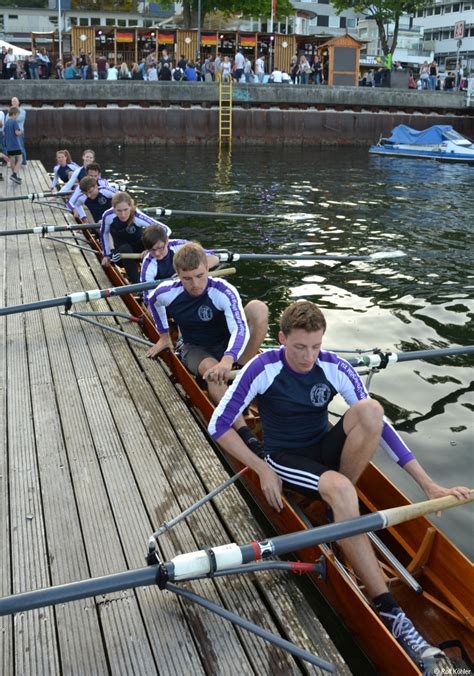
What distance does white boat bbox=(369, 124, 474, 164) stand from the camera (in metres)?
30.3

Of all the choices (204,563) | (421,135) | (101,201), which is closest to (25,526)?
(204,563)

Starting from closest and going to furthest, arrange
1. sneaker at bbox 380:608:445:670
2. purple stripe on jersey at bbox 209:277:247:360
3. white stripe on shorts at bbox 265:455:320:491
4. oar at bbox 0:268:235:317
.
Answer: sneaker at bbox 380:608:445:670
white stripe on shorts at bbox 265:455:320:491
purple stripe on jersey at bbox 209:277:247:360
oar at bbox 0:268:235:317

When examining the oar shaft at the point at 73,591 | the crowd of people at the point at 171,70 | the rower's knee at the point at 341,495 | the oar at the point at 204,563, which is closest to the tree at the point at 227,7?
the crowd of people at the point at 171,70

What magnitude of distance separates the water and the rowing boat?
1.19 m

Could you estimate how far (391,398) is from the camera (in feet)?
26.3

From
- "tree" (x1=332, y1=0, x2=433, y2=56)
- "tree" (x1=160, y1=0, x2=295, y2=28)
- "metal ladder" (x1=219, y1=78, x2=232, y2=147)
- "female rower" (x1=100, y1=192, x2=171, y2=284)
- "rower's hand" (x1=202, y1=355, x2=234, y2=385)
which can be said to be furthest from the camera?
"tree" (x1=332, y1=0, x2=433, y2=56)

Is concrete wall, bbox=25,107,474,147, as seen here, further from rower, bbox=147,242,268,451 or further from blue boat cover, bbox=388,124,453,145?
rower, bbox=147,242,268,451

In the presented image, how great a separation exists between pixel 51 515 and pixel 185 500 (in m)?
1.01

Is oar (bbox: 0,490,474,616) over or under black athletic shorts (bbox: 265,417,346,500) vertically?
under

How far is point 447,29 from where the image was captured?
90938mm

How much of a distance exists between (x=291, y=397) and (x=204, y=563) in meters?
1.36

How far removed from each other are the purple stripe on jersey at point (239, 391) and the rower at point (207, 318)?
119cm

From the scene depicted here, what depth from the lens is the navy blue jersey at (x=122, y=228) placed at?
10195 mm

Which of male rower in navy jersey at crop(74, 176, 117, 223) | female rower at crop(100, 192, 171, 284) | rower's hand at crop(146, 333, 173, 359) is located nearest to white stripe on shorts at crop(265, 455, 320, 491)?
rower's hand at crop(146, 333, 173, 359)
